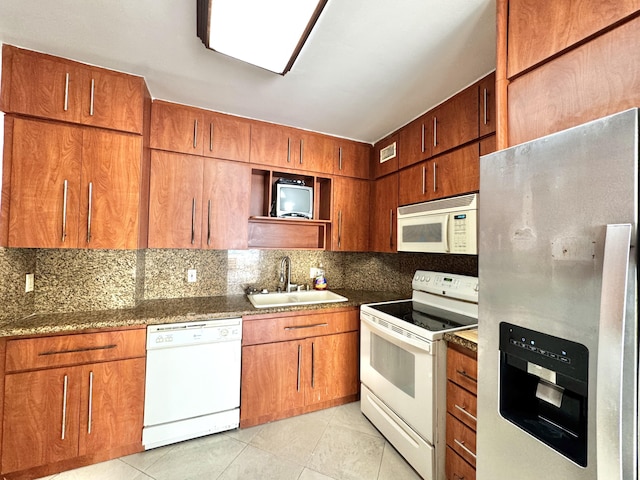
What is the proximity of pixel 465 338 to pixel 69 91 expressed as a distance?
2748 mm

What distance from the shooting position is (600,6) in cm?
85

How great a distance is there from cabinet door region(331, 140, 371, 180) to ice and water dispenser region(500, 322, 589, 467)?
2.11 meters

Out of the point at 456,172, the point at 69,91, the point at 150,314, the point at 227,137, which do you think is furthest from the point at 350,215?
the point at 69,91

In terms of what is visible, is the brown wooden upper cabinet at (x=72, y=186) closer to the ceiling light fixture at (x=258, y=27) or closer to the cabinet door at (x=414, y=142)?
the ceiling light fixture at (x=258, y=27)

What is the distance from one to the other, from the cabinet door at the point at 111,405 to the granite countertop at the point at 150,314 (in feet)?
0.85

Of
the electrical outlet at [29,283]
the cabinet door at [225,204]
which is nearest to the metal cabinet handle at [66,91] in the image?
the cabinet door at [225,204]

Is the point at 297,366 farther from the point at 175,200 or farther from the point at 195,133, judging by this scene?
the point at 195,133

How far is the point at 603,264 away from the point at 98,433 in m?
2.54

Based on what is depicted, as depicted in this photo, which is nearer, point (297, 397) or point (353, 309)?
point (297, 397)

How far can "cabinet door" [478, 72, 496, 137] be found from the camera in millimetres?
1613

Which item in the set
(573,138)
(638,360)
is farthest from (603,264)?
(573,138)

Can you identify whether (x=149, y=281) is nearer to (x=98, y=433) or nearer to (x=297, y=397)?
(x=98, y=433)

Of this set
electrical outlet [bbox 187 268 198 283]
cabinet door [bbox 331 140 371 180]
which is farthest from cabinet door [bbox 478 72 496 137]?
electrical outlet [bbox 187 268 198 283]

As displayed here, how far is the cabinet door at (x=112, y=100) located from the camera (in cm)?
169
